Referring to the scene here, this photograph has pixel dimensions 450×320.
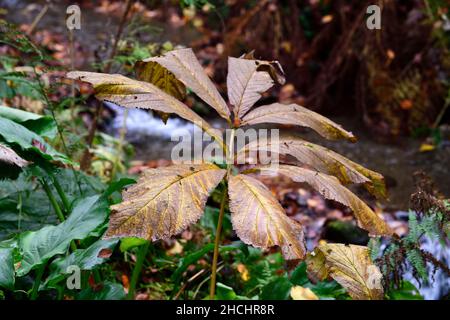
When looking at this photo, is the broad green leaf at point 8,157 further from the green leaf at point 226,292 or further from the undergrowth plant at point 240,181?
the green leaf at point 226,292

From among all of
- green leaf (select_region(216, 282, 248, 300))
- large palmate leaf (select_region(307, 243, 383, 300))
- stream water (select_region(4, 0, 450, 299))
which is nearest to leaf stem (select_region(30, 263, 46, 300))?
green leaf (select_region(216, 282, 248, 300))

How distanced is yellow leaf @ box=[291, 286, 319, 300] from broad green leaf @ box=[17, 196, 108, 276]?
0.83m

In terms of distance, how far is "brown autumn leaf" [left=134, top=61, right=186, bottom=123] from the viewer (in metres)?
1.92

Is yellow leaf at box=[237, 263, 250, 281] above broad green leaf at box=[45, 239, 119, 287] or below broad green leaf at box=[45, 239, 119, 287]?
below

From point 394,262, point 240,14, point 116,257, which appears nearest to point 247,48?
point 240,14

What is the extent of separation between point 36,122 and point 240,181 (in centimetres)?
111

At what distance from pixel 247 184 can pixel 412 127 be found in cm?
383

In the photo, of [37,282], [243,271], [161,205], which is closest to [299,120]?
[161,205]

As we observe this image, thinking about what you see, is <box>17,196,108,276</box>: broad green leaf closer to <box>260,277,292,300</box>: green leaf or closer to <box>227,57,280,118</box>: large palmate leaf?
<box>227,57,280,118</box>: large palmate leaf

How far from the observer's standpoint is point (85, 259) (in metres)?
1.80

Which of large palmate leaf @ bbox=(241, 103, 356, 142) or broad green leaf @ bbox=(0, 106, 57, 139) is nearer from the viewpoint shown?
large palmate leaf @ bbox=(241, 103, 356, 142)

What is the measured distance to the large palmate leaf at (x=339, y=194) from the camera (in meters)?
1.59

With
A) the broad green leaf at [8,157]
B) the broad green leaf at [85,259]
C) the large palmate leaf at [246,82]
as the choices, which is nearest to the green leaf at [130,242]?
the broad green leaf at [85,259]

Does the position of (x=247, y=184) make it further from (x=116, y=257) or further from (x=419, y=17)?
(x=419, y=17)
